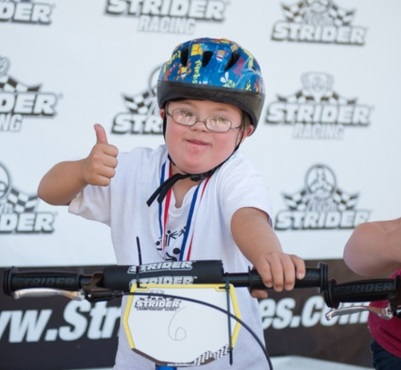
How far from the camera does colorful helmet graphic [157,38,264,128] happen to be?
323 centimetres

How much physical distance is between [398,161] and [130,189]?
296 cm

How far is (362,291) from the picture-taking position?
2.57m

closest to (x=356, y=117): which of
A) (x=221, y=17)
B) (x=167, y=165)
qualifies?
(x=221, y=17)

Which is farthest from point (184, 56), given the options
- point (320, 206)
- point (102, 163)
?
point (320, 206)

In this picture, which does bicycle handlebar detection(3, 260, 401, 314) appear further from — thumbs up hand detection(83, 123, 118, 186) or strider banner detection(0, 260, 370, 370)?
strider banner detection(0, 260, 370, 370)

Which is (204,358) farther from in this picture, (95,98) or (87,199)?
(95,98)

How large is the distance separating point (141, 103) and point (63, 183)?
2116mm

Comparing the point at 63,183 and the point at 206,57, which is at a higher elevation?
the point at 206,57

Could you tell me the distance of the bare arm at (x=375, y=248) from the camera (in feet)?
9.91

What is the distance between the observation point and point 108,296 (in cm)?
252

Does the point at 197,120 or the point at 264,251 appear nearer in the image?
the point at 264,251

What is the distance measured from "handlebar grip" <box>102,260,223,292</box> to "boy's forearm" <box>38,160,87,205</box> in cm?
75

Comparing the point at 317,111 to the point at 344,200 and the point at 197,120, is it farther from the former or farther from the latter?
the point at 197,120

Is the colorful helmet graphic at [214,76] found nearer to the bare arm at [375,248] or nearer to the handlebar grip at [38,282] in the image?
the bare arm at [375,248]
